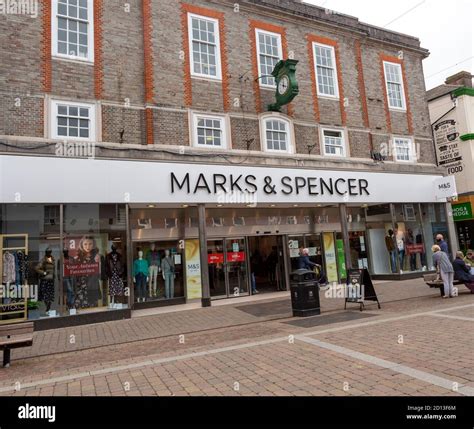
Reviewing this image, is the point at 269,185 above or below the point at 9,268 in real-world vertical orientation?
above

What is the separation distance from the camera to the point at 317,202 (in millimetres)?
15445

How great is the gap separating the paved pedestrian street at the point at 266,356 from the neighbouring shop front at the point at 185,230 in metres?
1.75

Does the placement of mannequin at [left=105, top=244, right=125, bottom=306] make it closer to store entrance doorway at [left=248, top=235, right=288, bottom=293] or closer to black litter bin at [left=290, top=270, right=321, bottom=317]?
black litter bin at [left=290, top=270, right=321, bottom=317]

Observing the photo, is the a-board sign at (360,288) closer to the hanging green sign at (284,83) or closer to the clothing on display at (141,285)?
the clothing on display at (141,285)

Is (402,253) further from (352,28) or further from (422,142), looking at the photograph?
(352,28)

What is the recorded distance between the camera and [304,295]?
32.6 feet

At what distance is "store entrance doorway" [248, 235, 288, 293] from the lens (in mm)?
15367

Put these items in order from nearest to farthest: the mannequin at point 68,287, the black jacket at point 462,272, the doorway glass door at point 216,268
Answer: the mannequin at point 68,287 < the black jacket at point 462,272 < the doorway glass door at point 216,268

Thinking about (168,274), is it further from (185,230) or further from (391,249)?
(391,249)

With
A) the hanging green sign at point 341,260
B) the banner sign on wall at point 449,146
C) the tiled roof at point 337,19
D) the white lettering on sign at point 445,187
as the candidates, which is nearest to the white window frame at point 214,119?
the tiled roof at point 337,19

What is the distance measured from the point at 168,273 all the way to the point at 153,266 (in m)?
0.62

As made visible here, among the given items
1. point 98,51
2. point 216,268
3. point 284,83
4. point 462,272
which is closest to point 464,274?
point 462,272

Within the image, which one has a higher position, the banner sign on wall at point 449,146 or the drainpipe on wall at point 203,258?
the banner sign on wall at point 449,146

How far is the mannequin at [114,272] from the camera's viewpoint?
11453 millimetres
